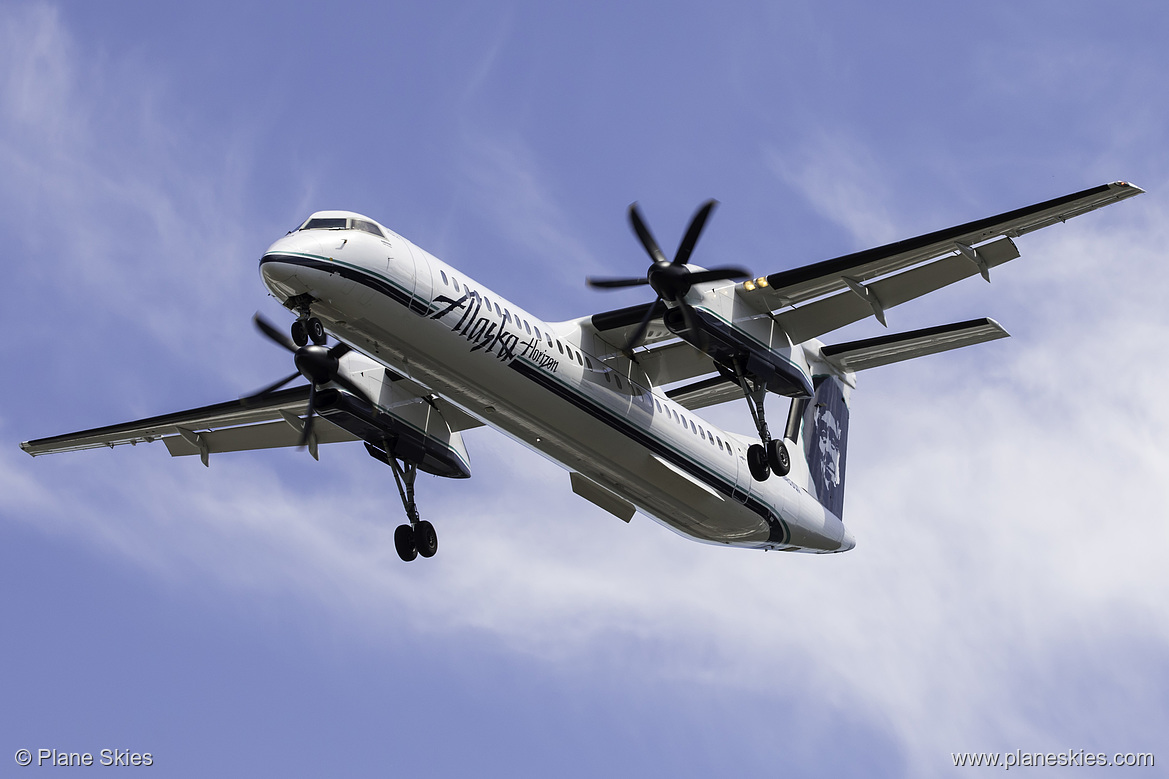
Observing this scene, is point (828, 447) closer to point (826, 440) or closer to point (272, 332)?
point (826, 440)

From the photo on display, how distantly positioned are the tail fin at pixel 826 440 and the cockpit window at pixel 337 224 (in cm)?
1012

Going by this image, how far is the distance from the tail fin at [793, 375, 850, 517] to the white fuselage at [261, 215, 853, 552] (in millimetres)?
1155

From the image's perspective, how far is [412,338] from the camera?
1716cm

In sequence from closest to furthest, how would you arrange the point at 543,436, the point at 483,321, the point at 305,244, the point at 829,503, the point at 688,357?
the point at 305,244
the point at 483,321
the point at 543,436
the point at 688,357
the point at 829,503

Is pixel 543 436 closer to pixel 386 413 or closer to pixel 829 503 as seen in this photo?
pixel 386 413

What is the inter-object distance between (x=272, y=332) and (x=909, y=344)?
1015 cm

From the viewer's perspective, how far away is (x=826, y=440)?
2452 centimetres

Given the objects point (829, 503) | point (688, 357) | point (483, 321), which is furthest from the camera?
point (829, 503)

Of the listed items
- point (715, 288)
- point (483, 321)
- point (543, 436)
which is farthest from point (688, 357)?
point (483, 321)

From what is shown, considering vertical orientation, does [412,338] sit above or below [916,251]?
below

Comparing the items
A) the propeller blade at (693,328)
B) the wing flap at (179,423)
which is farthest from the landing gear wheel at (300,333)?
the propeller blade at (693,328)

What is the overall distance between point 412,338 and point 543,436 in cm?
293

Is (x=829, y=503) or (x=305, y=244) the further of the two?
(x=829, y=503)

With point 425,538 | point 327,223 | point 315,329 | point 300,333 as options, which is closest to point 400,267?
point 327,223
